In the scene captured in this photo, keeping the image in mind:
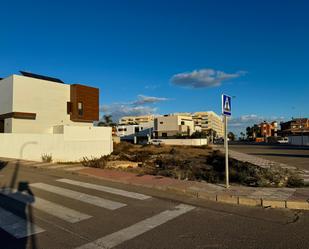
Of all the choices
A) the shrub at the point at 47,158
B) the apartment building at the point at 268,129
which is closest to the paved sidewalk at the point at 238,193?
the shrub at the point at 47,158

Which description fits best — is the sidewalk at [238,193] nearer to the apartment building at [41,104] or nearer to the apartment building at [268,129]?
the apartment building at [41,104]

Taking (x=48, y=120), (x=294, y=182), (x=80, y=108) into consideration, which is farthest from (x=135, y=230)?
(x=80, y=108)

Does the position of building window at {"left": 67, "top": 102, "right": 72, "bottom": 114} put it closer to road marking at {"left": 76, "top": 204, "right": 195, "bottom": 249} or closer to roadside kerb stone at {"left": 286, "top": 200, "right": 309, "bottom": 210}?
road marking at {"left": 76, "top": 204, "right": 195, "bottom": 249}

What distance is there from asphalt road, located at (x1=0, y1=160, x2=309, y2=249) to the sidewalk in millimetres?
382

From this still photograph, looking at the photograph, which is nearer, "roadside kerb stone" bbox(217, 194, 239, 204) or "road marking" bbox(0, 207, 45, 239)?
"road marking" bbox(0, 207, 45, 239)

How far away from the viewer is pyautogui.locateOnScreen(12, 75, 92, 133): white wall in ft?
102

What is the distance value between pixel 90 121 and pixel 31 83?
10057 mm

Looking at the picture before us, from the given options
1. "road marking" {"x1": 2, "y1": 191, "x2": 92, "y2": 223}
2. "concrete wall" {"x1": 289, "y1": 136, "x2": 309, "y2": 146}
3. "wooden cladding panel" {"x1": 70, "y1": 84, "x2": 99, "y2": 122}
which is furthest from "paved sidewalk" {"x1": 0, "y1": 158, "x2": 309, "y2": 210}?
"concrete wall" {"x1": 289, "y1": 136, "x2": 309, "y2": 146}

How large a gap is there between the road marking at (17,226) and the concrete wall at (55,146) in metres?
15.5

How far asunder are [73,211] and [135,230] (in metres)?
2.03

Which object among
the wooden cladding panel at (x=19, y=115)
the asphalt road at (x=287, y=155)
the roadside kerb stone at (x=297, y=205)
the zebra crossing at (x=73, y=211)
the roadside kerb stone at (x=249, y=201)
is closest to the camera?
the zebra crossing at (x=73, y=211)

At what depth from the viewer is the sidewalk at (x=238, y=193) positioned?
731 cm

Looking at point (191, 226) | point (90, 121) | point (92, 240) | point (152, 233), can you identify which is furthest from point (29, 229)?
point (90, 121)

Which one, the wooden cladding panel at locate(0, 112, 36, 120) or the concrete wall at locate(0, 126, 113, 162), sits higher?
the wooden cladding panel at locate(0, 112, 36, 120)
